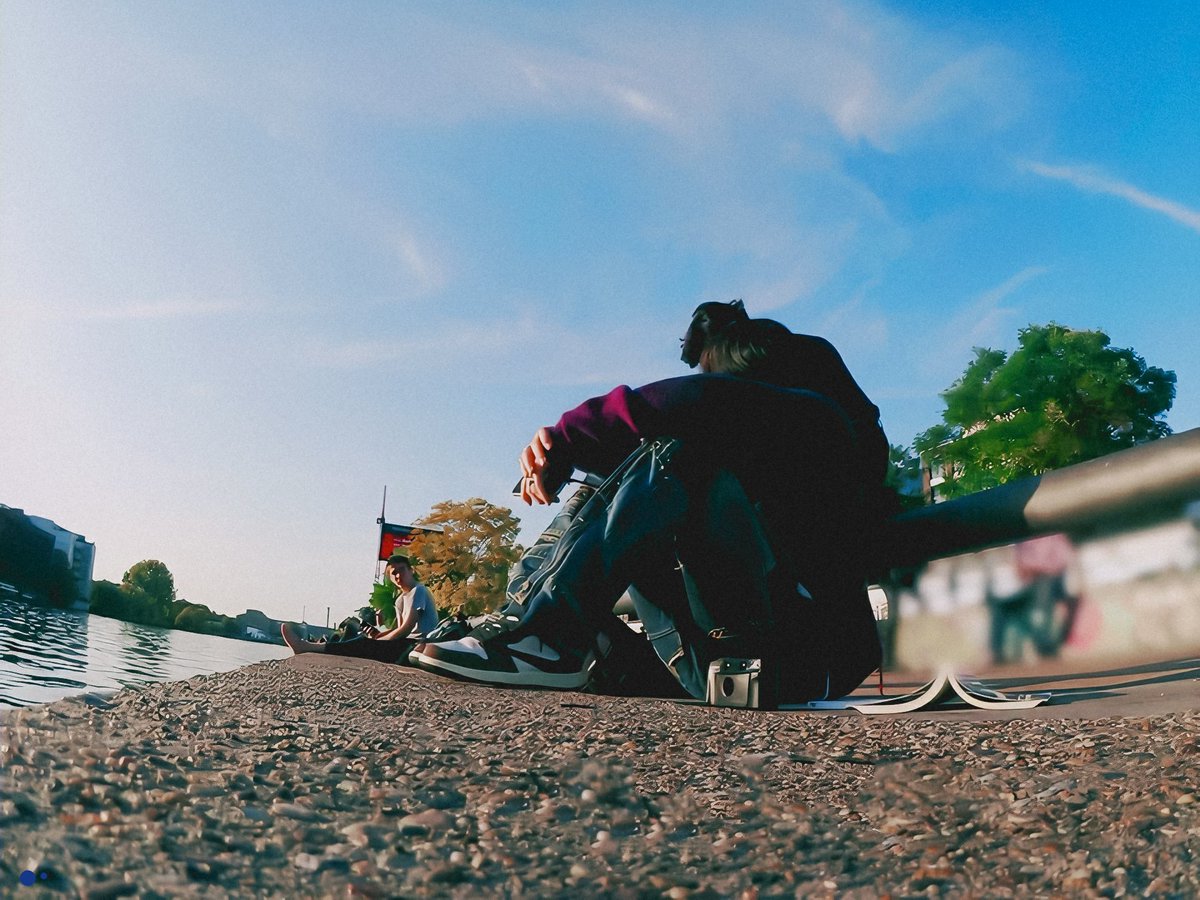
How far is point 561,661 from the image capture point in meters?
2.33

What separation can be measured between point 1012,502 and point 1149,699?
1180 mm

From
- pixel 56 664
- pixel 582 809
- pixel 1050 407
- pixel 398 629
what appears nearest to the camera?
pixel 582 809

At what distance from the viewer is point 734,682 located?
1.99 meters

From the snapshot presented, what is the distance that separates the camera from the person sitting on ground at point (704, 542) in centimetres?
202

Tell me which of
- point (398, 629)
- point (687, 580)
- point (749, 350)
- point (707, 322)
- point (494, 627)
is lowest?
point (398, 629)

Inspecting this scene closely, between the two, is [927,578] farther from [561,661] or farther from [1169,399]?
[1169,399]

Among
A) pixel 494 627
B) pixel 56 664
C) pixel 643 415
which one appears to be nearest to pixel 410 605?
pixel 56 664

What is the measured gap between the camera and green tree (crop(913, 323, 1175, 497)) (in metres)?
18.6

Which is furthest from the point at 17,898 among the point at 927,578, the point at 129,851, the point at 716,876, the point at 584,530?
the point at 927,578

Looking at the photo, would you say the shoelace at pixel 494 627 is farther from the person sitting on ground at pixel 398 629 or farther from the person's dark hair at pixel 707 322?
the person sitting on ground at pixel 398 629

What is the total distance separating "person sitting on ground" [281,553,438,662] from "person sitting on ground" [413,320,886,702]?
1997mm

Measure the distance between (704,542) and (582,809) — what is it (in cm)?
119

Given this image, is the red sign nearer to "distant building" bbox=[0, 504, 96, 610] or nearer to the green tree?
the green tree

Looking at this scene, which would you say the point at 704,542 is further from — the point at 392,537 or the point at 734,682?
the point at 392,537
